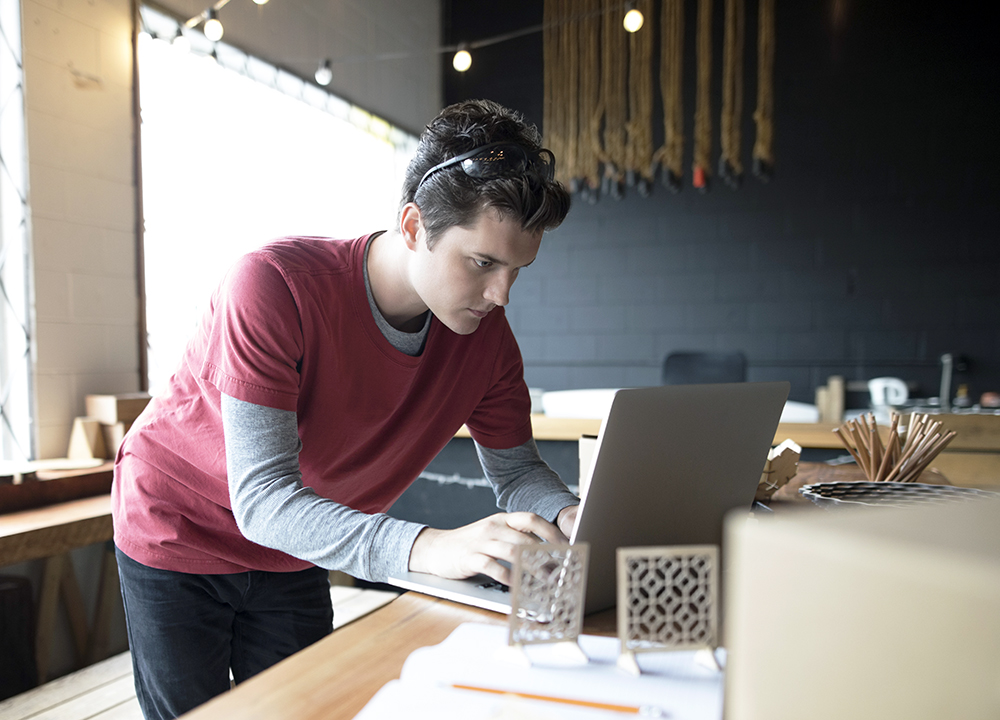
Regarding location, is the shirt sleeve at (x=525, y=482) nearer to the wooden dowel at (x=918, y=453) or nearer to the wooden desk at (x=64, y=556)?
the wooden dowel at (x=918, y=453)

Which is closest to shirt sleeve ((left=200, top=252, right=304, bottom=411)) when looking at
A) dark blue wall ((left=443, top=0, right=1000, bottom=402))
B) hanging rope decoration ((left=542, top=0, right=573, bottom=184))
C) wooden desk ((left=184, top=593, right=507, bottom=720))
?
wooden desk ((left=184, top=593, right=507, bottom=720))

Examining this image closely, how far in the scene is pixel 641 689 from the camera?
0.59 meters

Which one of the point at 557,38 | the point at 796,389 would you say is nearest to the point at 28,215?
the point at 557,38

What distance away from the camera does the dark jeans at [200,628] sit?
1146 millimetres

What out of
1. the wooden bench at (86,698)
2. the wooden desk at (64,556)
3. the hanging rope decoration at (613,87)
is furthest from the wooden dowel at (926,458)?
the hanging rope decoration at (613,87)

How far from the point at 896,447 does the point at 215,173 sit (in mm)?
3032

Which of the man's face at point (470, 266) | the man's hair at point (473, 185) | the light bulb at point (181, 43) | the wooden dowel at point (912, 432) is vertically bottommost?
the wooden dowel at point (912, 432)

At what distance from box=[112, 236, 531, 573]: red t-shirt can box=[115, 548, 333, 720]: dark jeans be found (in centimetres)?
4

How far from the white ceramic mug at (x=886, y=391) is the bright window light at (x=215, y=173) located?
2.85 m

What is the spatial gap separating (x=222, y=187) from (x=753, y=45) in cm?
338

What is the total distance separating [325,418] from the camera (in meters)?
1.10

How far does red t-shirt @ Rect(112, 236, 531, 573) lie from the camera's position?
38.7 inches

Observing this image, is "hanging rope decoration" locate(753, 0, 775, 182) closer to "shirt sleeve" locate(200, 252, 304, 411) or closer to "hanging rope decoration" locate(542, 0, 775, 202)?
"hanging rope decoration" locate(542, 0, 775, 202)

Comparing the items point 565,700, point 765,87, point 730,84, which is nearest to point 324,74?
point 730,84
